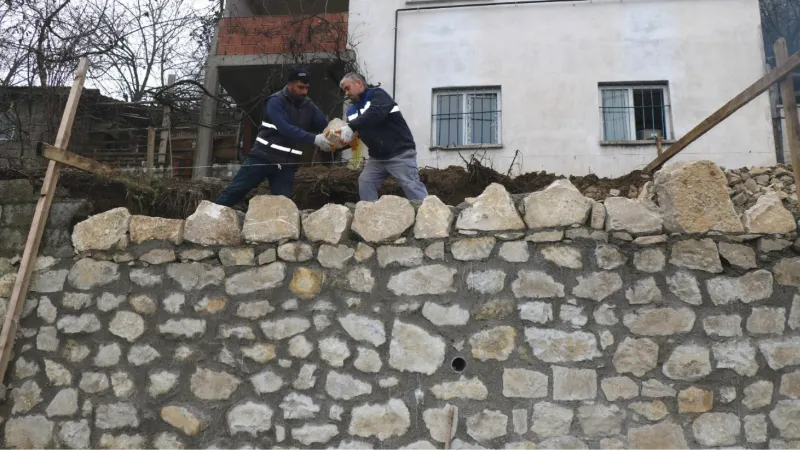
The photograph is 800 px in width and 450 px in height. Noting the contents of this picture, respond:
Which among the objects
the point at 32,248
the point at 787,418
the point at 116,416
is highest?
the point at 32,248

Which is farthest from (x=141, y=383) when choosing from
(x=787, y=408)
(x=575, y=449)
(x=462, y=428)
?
(x=787, y=408)

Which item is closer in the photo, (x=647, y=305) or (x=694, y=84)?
(x=647, y=305)

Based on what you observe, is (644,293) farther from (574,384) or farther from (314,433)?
(314,433)

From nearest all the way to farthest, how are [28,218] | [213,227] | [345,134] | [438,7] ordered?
1. [213,227]
2. [28,218]
3. [345,134]
4. [438,7]

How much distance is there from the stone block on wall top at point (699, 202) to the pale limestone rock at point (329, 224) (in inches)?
71.2

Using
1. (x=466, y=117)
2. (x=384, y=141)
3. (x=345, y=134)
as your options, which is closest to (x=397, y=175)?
(x=384, y=141)

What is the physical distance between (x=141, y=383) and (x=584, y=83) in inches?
303

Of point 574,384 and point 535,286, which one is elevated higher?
point 535,286

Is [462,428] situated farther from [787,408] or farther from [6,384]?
[6,384]

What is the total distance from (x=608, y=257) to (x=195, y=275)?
7.76ft

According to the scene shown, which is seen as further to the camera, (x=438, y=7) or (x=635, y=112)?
(x=438, y=7)

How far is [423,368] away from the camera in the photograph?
12.1ft

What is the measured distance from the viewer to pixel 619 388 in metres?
3.57

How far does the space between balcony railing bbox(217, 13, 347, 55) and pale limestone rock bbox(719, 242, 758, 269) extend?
714 cm
